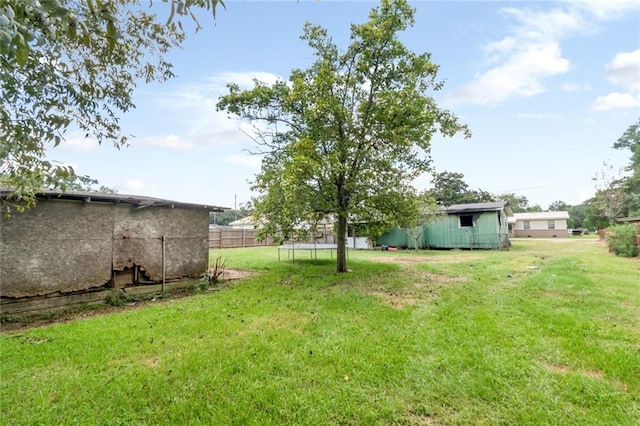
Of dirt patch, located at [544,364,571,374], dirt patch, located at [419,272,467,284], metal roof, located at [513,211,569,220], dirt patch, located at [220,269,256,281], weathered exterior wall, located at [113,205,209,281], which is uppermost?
metal roof, located at [513,211,569,220]

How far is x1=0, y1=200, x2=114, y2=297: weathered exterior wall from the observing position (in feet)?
17.4

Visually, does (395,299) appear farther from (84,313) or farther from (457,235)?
(457,235)

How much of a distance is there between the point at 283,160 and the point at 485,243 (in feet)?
50.3

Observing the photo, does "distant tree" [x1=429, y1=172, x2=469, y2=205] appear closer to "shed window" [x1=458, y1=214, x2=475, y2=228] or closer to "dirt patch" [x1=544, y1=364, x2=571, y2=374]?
"shed window" [x1=458, y1=214, x2=475, y2=228]

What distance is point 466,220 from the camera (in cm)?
1994

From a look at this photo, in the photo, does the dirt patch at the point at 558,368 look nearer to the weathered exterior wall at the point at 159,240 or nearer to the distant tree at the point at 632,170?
the weathered exterior wall at the point at 159,240

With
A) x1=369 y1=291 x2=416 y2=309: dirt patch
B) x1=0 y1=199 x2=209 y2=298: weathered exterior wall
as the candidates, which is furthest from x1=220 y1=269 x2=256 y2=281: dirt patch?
x1=369 y1=291 x2=416 y2=309: dirt patch

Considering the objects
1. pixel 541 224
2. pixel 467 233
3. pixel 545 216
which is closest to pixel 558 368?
pixel 467 233

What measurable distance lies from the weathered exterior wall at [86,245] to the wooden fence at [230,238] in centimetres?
1435

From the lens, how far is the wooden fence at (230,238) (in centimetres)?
2258

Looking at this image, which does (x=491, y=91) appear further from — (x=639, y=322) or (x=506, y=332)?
(x=506, y=332)

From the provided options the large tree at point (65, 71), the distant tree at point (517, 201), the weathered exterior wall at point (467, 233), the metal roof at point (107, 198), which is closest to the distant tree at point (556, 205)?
the distant tree at point (517, 201)

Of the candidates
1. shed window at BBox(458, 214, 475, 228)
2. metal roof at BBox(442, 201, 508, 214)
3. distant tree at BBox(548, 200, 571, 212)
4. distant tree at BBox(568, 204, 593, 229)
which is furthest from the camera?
distant tree at BBox(548, 200, 571, 212)

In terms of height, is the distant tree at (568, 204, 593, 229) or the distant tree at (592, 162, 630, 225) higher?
the distant tree at (592, 162, 630, 225)
